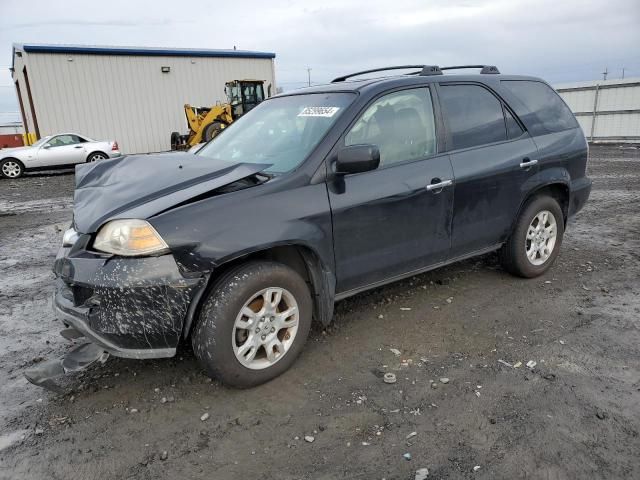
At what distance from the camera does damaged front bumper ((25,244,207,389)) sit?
2.58 metres

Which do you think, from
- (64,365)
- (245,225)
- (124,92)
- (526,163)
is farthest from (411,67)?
(124,92)

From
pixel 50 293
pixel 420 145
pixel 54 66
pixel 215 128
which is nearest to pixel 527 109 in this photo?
pixel 420 145

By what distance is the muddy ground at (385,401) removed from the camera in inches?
92.6

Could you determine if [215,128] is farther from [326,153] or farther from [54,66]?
[326,153]

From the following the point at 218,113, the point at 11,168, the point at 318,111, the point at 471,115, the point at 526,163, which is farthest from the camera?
the point at 218,113

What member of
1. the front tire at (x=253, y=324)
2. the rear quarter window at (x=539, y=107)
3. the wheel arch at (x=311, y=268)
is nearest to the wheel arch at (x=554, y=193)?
the rear quarter window at (x=539, y=107)

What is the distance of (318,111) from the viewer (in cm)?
354

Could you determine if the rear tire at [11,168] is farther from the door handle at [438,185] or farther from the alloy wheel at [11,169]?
the door handle at [438,185]

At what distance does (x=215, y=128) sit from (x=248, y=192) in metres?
18.0

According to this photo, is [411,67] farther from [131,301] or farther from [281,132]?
[131,301]

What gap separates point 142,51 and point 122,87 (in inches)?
81.7

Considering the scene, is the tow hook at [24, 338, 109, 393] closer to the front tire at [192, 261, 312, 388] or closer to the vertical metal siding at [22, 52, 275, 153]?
the front tire at [192, 261, 312, 388]

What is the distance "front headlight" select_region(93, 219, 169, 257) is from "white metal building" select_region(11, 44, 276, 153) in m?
23.0

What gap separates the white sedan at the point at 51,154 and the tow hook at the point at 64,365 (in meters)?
14.2
